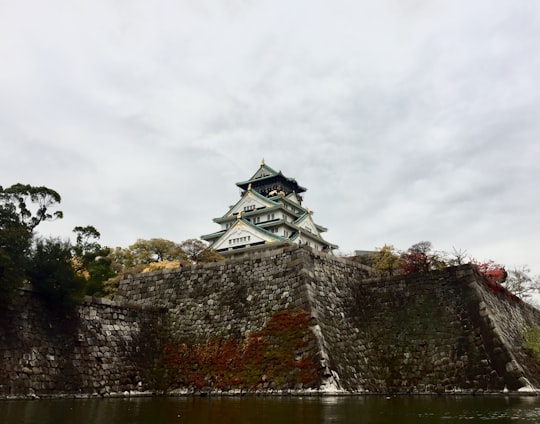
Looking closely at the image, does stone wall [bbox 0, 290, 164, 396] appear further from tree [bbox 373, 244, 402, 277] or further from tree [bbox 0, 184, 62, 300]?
tree [bbox 373, 244, 402, 277]

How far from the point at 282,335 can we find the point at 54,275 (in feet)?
24.4

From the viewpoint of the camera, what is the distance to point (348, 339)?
15.9m

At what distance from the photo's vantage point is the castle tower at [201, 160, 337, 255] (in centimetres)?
4606

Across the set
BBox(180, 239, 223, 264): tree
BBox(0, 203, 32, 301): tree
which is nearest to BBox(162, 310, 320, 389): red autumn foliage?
BBox(0, 203, 32, 301): tree

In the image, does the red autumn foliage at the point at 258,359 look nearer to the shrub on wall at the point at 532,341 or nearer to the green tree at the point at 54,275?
the green tree at the point at 54,275

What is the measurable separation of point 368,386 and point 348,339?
1711mm

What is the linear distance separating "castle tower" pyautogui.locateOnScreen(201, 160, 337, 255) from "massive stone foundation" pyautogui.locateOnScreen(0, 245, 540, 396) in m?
26.1

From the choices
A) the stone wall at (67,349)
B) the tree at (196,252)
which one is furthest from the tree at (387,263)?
the tree at (196,252)

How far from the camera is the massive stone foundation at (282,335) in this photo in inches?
531

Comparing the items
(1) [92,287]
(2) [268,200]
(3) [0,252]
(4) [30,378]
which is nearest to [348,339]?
(4) [30,378]

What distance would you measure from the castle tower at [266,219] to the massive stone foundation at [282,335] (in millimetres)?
26075

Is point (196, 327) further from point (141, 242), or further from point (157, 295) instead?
point (141, 242)

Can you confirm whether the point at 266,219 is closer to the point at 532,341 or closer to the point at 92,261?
the point at 92,261

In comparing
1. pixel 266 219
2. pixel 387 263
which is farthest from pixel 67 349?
pixel 266 219
